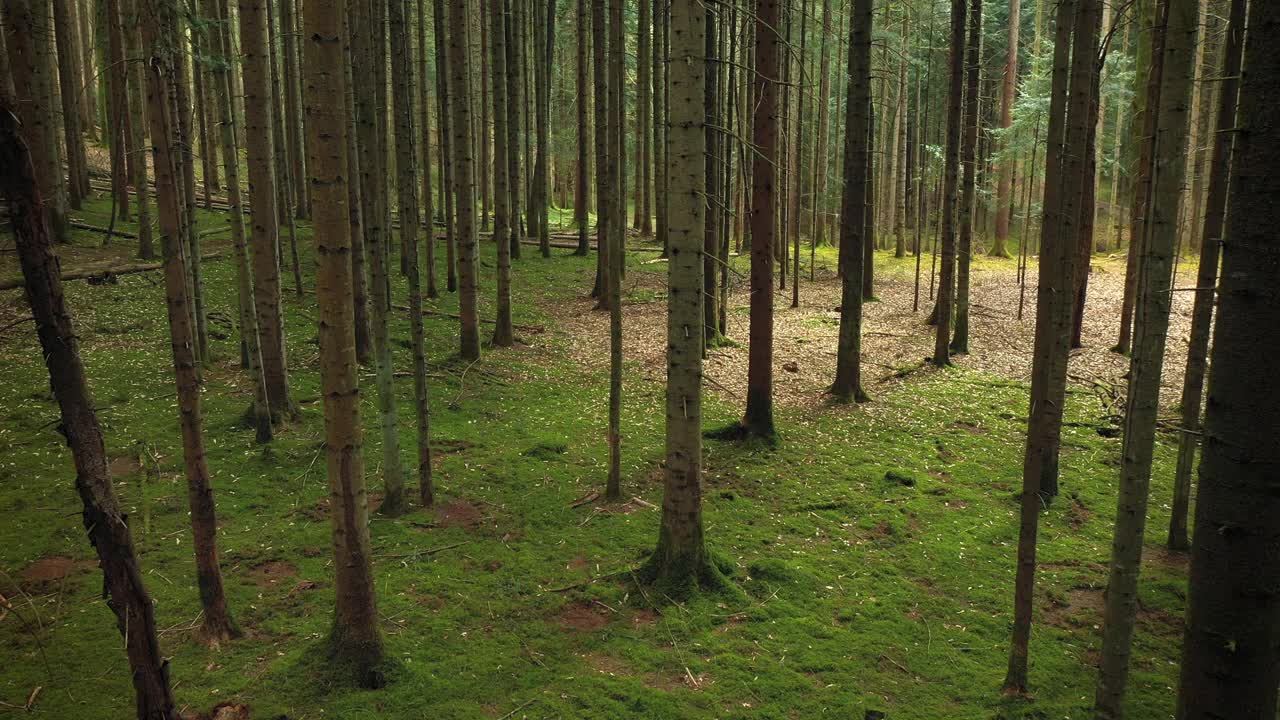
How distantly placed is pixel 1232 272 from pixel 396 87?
8.99 m

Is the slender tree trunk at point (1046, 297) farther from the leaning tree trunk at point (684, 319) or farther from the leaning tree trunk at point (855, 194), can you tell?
the leaning tree trunk at point (855, 194)

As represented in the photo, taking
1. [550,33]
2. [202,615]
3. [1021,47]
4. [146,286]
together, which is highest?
[1021,47]

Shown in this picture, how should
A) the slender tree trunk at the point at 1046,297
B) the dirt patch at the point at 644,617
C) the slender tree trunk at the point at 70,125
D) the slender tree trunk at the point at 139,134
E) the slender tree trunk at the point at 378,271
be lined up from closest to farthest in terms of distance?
the slender tree trunk at the point at 1046,297, the dirt patch at the point at 644,617, the slender tree trunk at the point at 378,271, the slender tree trunk at the point at 139,134, the slender tree trunk at the point at 70,125

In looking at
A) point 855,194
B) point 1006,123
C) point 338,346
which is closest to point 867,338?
point 855,194

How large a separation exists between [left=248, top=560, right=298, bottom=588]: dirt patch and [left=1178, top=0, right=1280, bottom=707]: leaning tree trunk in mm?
6324

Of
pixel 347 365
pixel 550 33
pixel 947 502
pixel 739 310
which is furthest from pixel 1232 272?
pixel 550 33

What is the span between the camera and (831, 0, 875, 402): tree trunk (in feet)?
36.1

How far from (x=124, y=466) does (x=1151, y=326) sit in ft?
30.1

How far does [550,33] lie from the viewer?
25.4 metres

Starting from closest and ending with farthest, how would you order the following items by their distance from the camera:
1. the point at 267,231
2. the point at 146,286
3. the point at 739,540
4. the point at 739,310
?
1. the point at 739,540
2. the point at 267,231
3. the point at 146,286
4. the point at 739,310

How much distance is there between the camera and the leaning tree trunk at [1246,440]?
7.27ft

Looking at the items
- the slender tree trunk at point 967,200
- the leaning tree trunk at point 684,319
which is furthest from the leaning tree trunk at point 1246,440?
the slender tree trunk at point 967,200

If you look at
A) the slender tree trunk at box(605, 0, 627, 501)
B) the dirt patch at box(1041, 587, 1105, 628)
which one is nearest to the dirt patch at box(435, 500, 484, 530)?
the slender tree trunk at box(605, 0, 627, 501)

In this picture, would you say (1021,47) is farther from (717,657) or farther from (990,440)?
(717,657)
